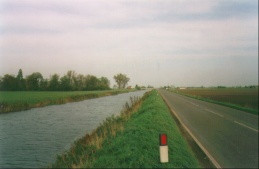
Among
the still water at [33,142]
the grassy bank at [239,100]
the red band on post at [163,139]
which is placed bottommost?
the still water at [33,142]

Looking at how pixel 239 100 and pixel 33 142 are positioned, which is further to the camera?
pixel 239 100

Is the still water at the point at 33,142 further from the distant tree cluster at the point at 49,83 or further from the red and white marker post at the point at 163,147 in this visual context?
the distant tree cluster at the point at 49,83

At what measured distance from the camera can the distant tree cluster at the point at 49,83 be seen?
366ft

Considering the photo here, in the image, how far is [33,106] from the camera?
1575 inches

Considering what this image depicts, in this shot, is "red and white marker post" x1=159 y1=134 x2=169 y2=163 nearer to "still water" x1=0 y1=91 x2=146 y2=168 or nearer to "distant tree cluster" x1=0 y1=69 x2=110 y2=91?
"still water" x1=0 y1=91 x2=146 y2=168

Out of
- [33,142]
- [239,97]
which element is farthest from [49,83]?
[33,142]

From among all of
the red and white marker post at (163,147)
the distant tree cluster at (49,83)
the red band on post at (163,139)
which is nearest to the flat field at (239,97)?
the red and white marker post at (163,147)

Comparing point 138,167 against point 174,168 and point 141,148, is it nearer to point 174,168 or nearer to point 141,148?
point 174,168

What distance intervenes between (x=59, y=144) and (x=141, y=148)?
7.80 meters

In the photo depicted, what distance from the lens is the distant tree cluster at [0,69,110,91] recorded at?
11162 centimetres

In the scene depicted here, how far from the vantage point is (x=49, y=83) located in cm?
13062

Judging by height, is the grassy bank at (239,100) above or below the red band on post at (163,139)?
below

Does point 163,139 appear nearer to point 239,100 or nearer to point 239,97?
point 239,100

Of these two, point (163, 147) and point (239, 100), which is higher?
point (163, 147)
